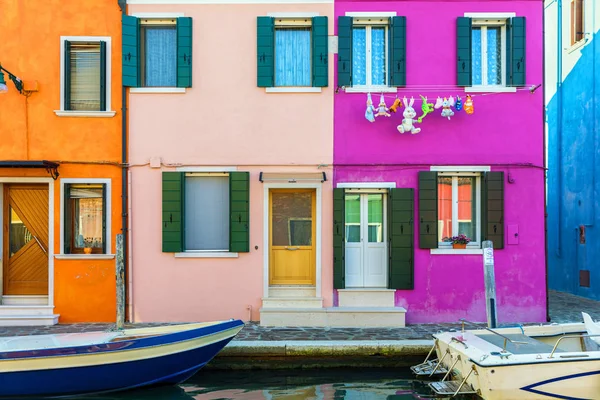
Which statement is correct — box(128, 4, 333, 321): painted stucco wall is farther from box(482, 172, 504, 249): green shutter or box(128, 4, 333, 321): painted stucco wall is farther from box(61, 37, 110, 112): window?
box(482, 172, 504, 249): green shutter

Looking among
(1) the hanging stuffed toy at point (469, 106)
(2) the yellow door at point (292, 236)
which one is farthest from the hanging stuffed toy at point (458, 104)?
Answer: (2) the yellow door at point (292, 236)

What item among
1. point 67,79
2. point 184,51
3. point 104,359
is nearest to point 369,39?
point 184,51

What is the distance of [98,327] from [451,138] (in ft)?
23.0

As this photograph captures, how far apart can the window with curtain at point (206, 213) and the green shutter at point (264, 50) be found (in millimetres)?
1904

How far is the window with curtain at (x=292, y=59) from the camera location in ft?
31.3

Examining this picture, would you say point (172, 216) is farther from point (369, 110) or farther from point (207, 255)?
point (369, 110)

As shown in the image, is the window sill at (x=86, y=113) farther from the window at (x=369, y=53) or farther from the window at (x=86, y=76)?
the window at (x=369, y=53)

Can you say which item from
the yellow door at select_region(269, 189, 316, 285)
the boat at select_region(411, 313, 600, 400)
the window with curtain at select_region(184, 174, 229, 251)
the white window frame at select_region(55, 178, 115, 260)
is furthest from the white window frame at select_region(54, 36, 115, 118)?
the boat at select_region(411, 313, 600, 400)

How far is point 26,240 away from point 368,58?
715 centimetres

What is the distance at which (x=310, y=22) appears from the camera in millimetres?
9469

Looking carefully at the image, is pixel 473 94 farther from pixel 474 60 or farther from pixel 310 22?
pixel 310 22

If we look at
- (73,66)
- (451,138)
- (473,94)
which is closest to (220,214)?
(73,66)

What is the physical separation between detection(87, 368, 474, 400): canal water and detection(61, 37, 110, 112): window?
5.14 metres

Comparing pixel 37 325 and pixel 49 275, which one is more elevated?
pixel 49 275
